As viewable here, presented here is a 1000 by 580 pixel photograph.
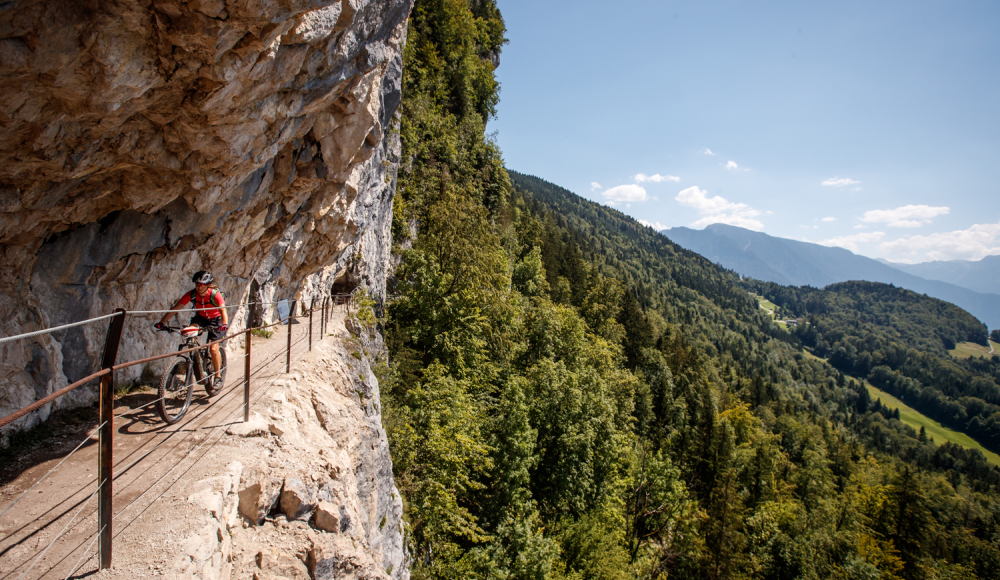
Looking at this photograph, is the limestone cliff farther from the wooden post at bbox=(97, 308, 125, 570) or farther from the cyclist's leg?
the wooden post at bbox=(97, 308, 125, 570)

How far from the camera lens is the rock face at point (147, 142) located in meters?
4.06

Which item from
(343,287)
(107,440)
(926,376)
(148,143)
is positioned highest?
(148,143)

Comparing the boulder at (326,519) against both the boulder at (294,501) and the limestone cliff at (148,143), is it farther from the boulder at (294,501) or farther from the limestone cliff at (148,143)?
the limestone cliff at (148,143)

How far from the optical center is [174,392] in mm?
5801

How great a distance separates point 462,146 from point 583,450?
67.8ft

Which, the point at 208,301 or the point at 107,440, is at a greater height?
the point at 208,301

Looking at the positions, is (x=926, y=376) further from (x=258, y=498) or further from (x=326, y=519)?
(x=258, y=498)

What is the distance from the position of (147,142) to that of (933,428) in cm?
19031

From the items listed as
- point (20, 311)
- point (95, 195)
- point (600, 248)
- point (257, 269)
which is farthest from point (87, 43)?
point (600, 248)

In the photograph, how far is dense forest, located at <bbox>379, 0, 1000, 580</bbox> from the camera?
1445cm

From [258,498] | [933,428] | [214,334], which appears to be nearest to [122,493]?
[258,498]

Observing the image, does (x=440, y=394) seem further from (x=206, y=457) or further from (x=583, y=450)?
(x=206, y=457)

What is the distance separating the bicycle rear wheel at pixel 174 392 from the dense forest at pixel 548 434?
685cm

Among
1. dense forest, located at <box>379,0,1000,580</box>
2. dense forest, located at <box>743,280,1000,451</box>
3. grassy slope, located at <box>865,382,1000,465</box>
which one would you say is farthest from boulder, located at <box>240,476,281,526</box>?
dense forest, located at <box>743,280,1000,451</box>
